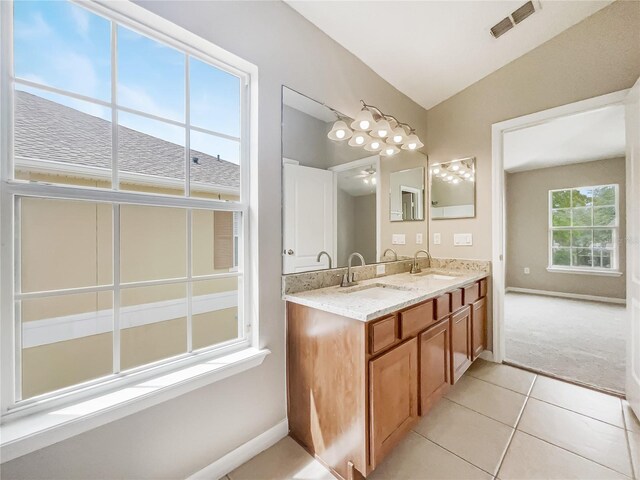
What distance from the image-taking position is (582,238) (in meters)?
5.21

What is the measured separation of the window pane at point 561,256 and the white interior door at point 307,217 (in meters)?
5.77

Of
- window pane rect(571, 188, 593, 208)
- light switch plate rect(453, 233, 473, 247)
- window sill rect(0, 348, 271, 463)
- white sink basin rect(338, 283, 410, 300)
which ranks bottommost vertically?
window sill rect(0, 348, 271, 463)

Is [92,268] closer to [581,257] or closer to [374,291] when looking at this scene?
[374,291]

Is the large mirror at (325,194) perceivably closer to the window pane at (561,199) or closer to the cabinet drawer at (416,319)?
the cabinet drawer at (416,319)

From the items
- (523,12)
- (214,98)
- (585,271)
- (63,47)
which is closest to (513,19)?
(523,12)

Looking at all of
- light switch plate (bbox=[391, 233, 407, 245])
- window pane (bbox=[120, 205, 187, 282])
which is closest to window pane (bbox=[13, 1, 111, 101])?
window pane (bbox=[120, 205, 187, 282])

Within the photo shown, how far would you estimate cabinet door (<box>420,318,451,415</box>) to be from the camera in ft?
5.41

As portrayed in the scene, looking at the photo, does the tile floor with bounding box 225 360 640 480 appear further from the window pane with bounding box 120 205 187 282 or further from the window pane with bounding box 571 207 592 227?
the window pane with bounding box 571 207 592 227

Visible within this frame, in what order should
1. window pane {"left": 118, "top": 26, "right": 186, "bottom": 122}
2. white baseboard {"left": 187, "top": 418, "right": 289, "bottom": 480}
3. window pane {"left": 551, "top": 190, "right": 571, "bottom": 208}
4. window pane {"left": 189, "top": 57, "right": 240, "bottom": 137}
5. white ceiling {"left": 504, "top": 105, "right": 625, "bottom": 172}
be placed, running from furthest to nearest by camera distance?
window pane {"left": 551, "top": 190, "right": 571, "bottom": 208} → white ceiling {"left": 504, "top": 105, "right": 625, "bottom": 172} → window pane {"left": 189, "top": 57, "right": 240, "bottom": 137} → white baseboard {"left": 187, "top": 418, "right": 289, "bottom": 480} → window pane {"left": 118, "top": 26, "right": 186, "bottom": 122}

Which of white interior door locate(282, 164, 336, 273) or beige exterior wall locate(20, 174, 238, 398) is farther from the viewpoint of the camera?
white interior door locate(282, 164, 336, 273)

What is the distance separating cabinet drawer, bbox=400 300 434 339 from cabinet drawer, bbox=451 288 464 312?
35cm

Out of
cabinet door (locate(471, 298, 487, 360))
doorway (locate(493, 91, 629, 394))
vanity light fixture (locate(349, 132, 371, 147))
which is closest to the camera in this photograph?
vanity light fixture (locate(349, 132, 371, 147))

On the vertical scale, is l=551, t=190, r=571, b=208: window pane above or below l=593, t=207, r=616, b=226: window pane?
above

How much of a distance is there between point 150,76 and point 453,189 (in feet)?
9.08
